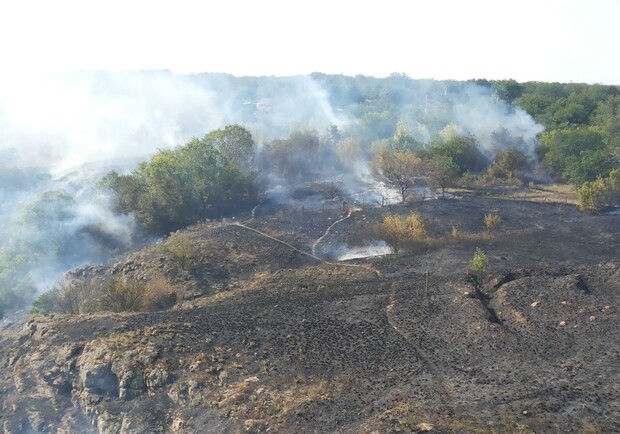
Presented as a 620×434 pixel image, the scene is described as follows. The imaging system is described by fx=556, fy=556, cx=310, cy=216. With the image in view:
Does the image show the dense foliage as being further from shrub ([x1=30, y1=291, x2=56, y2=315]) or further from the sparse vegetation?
the sparse vegetation

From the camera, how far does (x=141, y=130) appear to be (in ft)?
272

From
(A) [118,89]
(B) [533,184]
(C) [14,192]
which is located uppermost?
(A) [118,89]

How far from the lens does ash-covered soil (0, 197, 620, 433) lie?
18.0 metres

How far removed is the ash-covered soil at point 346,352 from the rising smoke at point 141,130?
9701mm

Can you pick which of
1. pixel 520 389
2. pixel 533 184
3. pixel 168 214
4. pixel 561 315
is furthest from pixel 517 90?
pixel 520 389

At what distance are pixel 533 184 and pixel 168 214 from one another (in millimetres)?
33164

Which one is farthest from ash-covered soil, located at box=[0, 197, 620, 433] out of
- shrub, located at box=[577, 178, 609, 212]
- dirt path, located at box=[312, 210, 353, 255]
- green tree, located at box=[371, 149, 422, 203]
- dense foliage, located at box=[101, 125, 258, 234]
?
green tree, located at box=[371, 149, 422, 203]

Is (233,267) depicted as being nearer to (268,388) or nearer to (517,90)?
(268,388)

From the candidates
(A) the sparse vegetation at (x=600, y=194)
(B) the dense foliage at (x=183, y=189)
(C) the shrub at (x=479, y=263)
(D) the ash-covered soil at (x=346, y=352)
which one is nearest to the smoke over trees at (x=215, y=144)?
(B) the dense foliage at (x=183, y=189)

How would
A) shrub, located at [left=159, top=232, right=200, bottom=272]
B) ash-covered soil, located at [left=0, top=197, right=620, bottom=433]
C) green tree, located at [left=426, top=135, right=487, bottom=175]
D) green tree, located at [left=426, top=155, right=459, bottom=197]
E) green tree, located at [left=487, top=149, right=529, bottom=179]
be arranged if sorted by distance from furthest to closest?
1. green tree, located at [left=487, top=149, right=529, bottom=179]
2. green tree, located at [left=426, top=135, right=487, bottom=175]
3. green tree, located at [left=426, top=155, right=459, bottom=197]
4. shrub, located at [left=159, top=232, right=200, bottom=272]
5. ash-covered soil, located at [left=0, top=197, right=620, bottom=433]

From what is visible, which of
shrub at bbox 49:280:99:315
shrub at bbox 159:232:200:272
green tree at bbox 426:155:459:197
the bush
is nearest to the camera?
shrub at bbox 49:280:99:315

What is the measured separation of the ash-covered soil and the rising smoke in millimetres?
9701

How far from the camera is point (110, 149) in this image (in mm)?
75938

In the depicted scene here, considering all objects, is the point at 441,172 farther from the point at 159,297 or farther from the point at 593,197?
the point at 159,297
